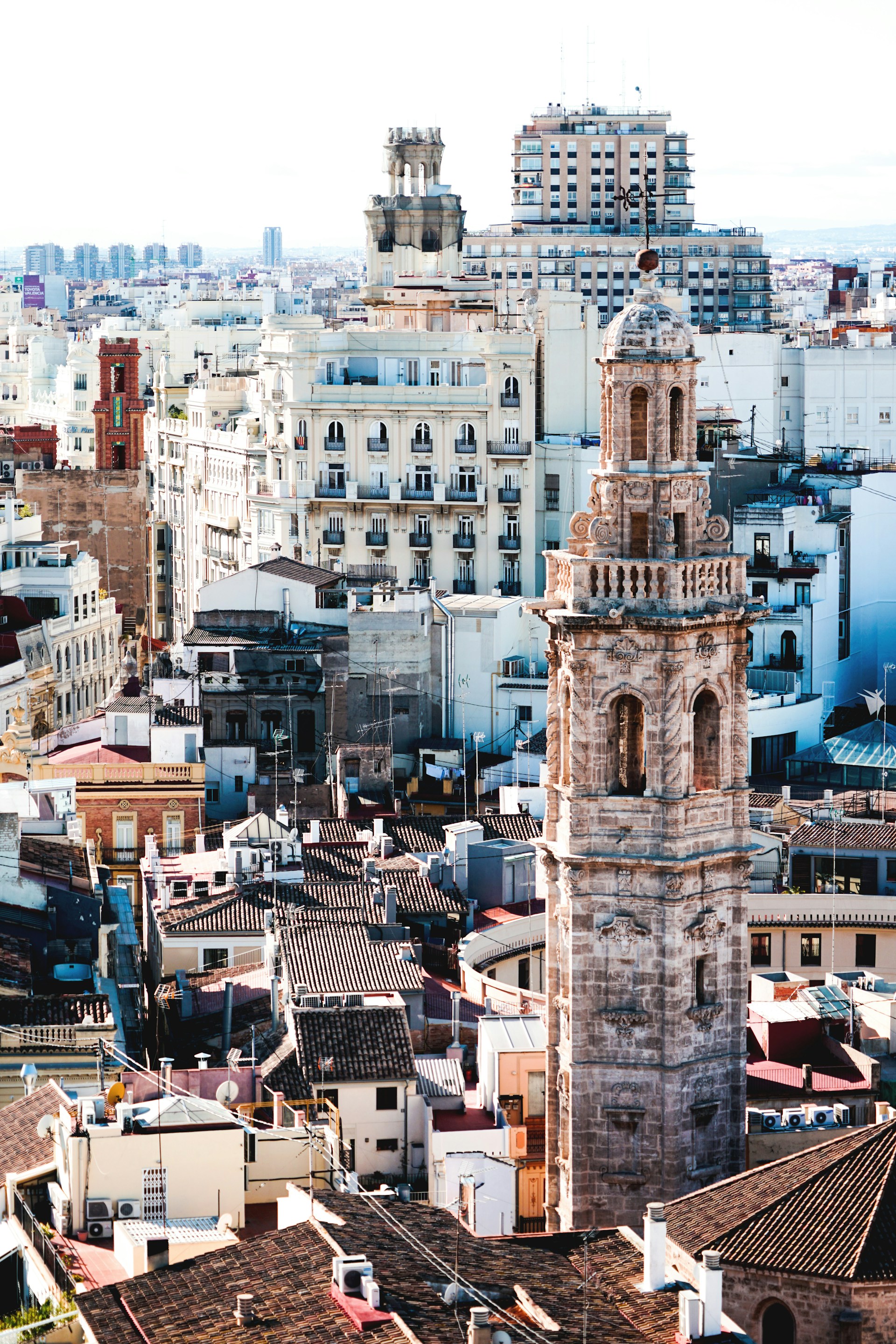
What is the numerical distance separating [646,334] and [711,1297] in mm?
13706

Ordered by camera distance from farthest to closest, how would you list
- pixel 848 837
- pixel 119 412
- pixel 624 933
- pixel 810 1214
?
pixel 119 412
pixel 848 837
pixel 624 933
pixel 810 1214

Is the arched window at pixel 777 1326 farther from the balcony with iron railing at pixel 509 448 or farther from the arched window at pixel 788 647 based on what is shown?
the balcony with iron railing at pixel 509 448

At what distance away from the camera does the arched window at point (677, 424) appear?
1672 inches

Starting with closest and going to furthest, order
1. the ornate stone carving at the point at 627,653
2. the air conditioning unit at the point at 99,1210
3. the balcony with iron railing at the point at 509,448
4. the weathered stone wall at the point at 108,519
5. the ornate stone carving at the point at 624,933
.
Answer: the air conditioning unit at the point at 99,1210 < the ornate stone carving at the point at 627,653 < the ornate stone carving at the point at 624,933 < the balcony with iron railing at the point at 509,448 < the weathered stone wall at the point at 108,519

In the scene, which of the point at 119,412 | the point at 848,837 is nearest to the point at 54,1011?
the point at 848,837

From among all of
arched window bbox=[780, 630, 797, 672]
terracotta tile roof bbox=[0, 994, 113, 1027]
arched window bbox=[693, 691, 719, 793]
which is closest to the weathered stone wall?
arched window bbox=[780, 630, 797, 672]

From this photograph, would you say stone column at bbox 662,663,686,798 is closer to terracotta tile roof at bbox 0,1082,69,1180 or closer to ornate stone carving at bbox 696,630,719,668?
ornate stone carving at bbox 696,630,719,668

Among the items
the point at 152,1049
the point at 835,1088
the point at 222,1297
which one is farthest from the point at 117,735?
the point at 222,1297

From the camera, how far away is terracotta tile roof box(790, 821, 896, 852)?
223 ft

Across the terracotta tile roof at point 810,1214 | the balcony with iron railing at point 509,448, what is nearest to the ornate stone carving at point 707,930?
the terracotta tile roof at point 810,1214

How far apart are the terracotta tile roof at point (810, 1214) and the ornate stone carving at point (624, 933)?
3.66 meters

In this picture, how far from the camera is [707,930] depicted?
139 feet

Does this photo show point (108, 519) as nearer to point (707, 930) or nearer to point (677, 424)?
point (677, 424)

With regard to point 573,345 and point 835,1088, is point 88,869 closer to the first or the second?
point 835,1088
